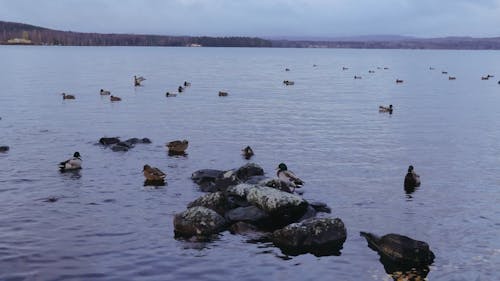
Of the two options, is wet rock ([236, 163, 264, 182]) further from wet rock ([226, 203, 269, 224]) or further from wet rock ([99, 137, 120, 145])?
wet rock ([99, 137, 120, 145])

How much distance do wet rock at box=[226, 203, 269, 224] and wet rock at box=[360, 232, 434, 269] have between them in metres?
5.03

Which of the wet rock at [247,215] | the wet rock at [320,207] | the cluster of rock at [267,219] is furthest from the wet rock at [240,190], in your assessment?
the wet rock at [320,207]

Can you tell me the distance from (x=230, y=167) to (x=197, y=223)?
12.1m

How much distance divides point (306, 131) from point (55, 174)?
72.0 feet

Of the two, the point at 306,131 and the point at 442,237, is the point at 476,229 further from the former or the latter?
the point at 306,131

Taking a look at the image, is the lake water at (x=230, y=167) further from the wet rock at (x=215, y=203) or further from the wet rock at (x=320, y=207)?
the wet rock at (x=215, y=203)

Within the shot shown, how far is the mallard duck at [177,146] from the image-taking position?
122 feet

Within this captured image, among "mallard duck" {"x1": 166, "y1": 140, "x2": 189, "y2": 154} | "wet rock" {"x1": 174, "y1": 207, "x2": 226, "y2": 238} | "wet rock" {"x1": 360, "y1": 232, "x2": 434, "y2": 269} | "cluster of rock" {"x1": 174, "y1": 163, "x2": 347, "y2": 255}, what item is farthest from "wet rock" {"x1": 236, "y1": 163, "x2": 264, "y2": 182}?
"wet rock" {"x1": 360, "y1": 232, "x2": 434, "y2": 269}

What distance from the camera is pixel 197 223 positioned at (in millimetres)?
21688

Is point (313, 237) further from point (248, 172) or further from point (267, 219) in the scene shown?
point (248, 172)

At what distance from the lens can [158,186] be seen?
94.6 feet

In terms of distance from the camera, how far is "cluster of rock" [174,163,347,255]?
20797 mm

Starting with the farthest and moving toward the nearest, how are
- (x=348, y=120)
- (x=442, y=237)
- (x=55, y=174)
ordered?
(x=348, y=120) < (x=55, y=174) < (x=442, y=237)

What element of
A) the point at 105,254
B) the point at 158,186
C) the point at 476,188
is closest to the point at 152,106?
the point at 158,186
